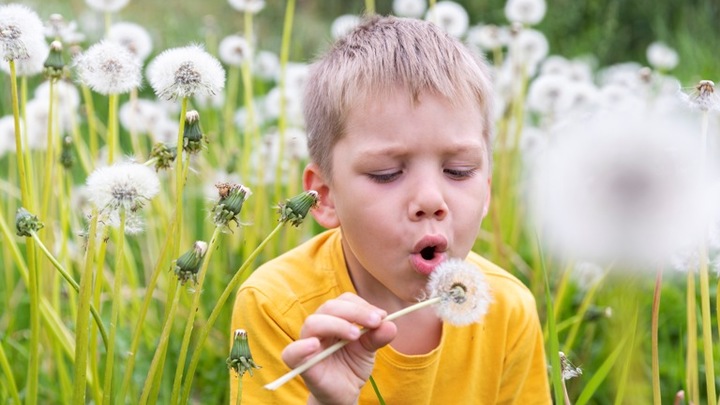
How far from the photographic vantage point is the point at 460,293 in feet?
3.35

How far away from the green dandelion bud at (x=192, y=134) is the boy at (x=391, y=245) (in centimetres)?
24

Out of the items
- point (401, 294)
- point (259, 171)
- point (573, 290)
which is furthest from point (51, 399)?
point (573, 290)

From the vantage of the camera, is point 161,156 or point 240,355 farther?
point 161,156

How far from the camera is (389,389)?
1.56 meters

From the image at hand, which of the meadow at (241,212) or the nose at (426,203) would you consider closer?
the meadow at (241,212)

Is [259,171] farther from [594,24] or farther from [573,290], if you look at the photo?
[594,24]

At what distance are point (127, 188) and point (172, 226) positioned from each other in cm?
13

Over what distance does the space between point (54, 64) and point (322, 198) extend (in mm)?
427

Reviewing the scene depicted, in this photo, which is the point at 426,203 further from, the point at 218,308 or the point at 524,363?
the point at 524,363

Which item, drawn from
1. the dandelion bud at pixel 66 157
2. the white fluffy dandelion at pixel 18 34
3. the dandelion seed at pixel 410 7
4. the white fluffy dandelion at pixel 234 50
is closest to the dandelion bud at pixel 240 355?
the white fluffy dandelion at pixel 18 34

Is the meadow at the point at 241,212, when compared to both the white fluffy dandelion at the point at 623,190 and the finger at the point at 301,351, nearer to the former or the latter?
the white fluffy dandelion at the point at 623,190

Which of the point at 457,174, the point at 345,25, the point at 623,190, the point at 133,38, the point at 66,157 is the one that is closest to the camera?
the point at 623,190

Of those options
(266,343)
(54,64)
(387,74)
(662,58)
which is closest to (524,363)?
(266,343)

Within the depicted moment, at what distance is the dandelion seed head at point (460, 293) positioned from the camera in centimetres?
102
